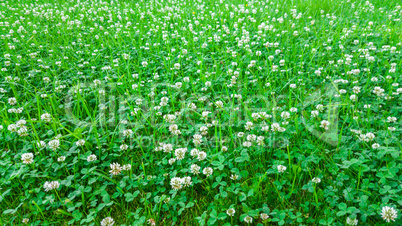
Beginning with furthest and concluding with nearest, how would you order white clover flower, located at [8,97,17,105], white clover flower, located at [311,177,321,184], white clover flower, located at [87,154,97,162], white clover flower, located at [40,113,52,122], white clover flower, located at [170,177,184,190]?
white clover flower, located at [8,97,17,105]
white clover flower, located at [40,113,52,122]
white clover flower, located at [87,154,97,162]
white clover flower, located at [170,177,184,190]
white clover flower, located at [311,177,321,184]

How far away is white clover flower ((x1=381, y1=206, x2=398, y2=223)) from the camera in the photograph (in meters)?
1.71

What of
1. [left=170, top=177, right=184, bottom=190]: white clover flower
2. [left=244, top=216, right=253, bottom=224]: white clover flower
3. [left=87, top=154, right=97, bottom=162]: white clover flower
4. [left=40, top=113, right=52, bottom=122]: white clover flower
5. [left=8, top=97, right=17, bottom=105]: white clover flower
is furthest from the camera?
[left=8, top=97, right=17, bottom=105]: white clover flower

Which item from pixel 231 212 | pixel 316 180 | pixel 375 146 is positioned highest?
pixel 375 146

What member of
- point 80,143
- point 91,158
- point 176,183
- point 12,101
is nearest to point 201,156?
point 176,183

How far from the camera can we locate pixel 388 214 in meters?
1.72

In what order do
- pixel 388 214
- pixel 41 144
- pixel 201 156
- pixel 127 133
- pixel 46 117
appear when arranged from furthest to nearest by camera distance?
pixel 46 117, pixel 127 133, pixel 41 144, pixel 201 156, pixel 388 214

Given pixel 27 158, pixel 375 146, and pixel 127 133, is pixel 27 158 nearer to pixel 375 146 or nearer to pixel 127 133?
pixel 127 133

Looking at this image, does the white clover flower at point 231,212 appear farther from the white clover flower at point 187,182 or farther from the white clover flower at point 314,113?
the white clover flower at point 314,113

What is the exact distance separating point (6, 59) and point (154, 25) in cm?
241

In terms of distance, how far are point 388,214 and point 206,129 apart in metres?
1.45

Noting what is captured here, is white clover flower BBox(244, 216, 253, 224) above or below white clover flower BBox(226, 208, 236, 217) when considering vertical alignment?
below

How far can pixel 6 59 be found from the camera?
404 centimetres

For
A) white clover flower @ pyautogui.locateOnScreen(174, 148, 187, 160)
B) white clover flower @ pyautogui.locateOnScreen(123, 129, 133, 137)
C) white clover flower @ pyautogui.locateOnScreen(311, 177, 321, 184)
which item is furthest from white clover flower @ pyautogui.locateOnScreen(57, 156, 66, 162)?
white clover flower @ pyautogui.locateOnScreen(311, 177, 321, 184)

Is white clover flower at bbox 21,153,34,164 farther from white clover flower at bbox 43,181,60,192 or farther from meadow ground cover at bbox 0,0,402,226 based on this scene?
white clover flower at bbox 43,181,60,192
